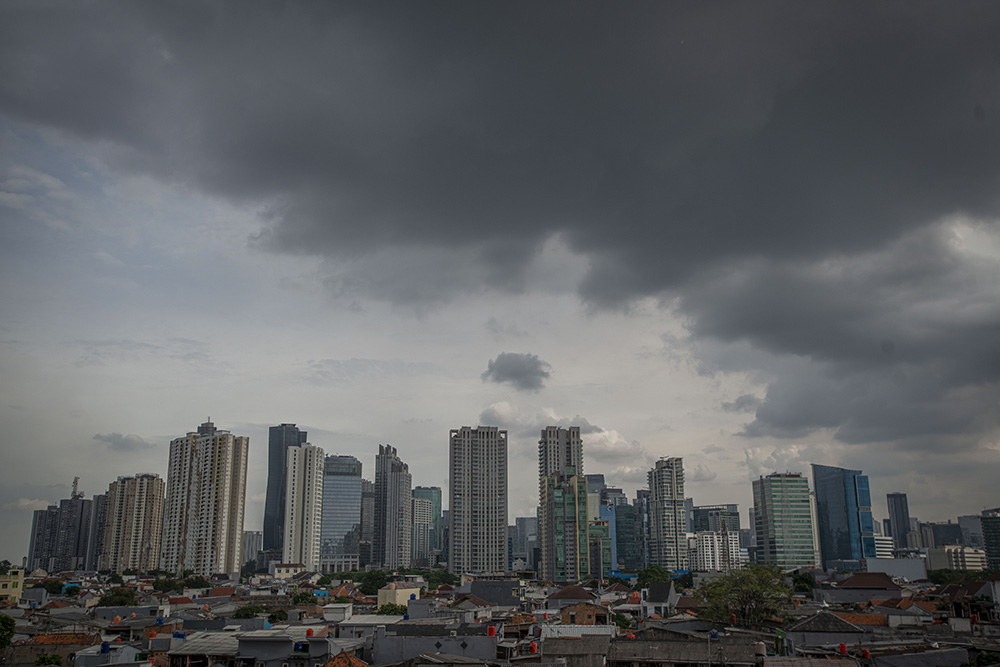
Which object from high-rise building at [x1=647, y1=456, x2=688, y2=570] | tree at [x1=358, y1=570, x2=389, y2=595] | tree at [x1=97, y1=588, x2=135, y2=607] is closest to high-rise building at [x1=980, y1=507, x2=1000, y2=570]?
high-rise building at [x1=647, y1=456, x2=688, y2=570]

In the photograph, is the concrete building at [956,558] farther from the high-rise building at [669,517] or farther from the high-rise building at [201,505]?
the high-rise building at [201,505]

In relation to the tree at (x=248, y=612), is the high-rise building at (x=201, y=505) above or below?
above

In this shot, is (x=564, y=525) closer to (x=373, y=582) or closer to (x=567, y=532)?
(x=567, y=532)

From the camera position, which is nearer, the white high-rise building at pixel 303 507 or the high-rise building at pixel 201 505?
the high-rise building at pixel 201 505

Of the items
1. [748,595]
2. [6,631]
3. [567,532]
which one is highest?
[567,532]

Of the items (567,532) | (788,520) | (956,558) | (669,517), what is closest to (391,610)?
(567,532)

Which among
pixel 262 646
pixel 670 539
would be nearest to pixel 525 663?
pixel 262 646

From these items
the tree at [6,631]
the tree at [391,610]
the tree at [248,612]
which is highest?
the tree at [6,631]

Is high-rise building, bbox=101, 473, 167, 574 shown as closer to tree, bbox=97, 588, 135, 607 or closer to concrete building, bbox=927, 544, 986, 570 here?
tree, bbox=97, 588, 135, 607

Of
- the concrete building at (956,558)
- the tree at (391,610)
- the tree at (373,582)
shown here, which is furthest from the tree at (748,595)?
the concrete building at (956,558)
